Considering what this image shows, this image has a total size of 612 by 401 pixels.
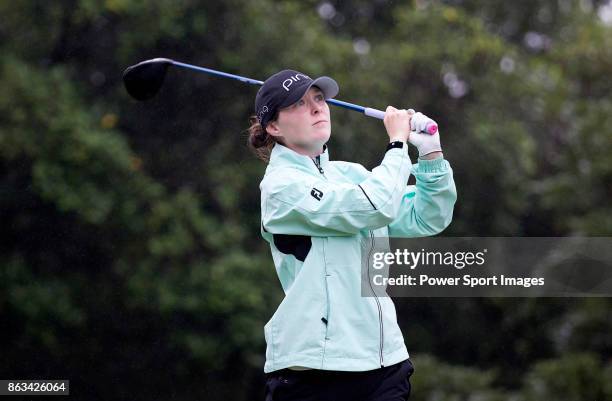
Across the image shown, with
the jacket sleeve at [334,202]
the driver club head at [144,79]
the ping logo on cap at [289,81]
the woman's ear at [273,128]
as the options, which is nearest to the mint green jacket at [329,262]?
the jacket sleeve at [334,202]

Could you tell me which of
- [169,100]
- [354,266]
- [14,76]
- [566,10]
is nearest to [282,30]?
[169,100]

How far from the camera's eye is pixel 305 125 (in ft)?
10.8

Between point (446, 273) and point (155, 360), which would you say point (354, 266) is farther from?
point (155, 360)

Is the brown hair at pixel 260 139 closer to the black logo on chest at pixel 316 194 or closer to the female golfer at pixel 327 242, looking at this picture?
the female golfer at pixel 327 242

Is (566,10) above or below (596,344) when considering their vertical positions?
above

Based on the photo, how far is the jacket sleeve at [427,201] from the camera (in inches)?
128

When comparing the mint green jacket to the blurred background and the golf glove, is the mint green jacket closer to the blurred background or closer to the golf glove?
the golf glove

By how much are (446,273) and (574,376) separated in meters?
2.26

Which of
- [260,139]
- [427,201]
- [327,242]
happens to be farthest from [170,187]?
[327,242]

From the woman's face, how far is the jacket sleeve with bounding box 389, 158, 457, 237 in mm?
315

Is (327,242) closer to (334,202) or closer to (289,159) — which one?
(334,202)

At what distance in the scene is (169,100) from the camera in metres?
9.97

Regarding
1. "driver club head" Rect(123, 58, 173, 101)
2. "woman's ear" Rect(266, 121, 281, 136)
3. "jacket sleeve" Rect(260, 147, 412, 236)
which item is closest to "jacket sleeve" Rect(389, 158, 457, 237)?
"jacket sleeve" Rect(260, 147, 412, 236)

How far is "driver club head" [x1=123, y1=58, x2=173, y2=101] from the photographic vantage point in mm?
3953
